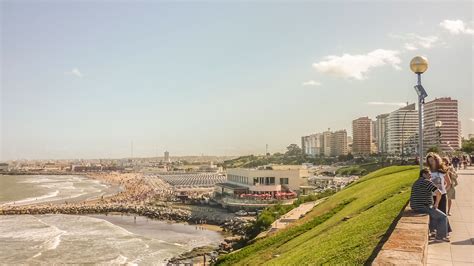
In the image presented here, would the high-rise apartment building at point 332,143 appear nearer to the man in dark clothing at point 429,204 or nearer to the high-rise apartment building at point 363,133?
the high-rise apartment building at point 363,133

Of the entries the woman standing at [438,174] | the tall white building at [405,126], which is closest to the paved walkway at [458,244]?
the woman standing at [438,174]

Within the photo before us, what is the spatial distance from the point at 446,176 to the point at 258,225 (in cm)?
2208

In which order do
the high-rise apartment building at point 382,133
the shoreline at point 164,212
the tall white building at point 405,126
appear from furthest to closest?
1. the high-rise apartment building at point 382,133
2. the tall white building at point 405,126
3. the shoreline at point 164,212

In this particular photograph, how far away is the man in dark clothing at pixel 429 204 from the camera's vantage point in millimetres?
7585

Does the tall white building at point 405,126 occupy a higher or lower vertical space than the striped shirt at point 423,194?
higher

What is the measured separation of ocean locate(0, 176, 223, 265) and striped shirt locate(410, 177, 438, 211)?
2650 cm

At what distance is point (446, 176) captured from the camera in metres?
9.24

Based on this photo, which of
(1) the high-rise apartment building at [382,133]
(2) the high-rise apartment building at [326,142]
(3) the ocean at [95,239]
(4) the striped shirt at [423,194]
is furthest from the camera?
(2) the high-rise apartment building at [326,142]

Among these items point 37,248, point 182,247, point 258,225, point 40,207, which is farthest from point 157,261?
point 40,207

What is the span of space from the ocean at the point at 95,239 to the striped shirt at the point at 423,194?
1043 inches

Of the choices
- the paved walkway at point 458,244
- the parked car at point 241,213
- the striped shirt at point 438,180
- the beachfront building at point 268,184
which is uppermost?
the striped shirt at point 438,180

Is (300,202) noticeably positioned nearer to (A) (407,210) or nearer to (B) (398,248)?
(A) (407,210)

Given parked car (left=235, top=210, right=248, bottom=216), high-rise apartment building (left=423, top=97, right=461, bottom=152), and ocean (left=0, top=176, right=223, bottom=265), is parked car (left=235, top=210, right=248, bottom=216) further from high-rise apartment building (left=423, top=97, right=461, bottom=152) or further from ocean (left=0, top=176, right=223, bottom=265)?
high-rise apartment building (left=423, top=97, right=461, bottom=152)

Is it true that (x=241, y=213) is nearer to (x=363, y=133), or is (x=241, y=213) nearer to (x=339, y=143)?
(x=363, y=133)
